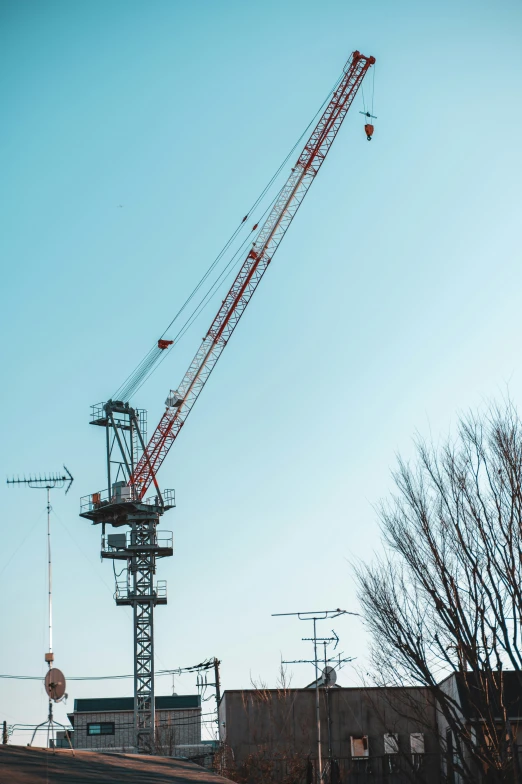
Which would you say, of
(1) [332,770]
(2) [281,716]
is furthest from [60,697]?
(2) [281,716]

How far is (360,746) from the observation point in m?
42.3

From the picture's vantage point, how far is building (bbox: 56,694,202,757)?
7356cm

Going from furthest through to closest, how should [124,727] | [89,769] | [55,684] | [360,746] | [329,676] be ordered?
[124,727] < [360,746] < [329,676] < [55,684] < [89,769]

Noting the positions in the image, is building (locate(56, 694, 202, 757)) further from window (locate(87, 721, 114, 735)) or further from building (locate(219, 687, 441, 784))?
building (locate(219, 687, 441, 784))

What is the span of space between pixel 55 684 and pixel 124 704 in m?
59.4

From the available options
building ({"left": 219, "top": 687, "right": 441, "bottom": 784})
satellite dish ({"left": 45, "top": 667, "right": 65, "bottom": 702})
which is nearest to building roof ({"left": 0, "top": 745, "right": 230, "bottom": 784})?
satellite dish ({"left": 45, "top": 667, "right": 65, "bottom": 702})

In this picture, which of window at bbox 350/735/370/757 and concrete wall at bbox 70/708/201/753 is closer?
window at bbox 350/735/370/757

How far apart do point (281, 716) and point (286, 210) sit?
4565 centimetres

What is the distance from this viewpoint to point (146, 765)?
65.2 ft

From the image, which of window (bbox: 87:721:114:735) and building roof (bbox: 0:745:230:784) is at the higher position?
building roof (bbox: 0:745:230:784)

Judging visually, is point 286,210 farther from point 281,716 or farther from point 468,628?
point 468,628

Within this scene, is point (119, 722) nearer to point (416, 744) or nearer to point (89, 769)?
point (416, 744)

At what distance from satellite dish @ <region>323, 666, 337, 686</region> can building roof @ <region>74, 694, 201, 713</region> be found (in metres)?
39.0

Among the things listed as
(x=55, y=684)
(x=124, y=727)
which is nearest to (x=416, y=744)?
(x=55, y=684)
